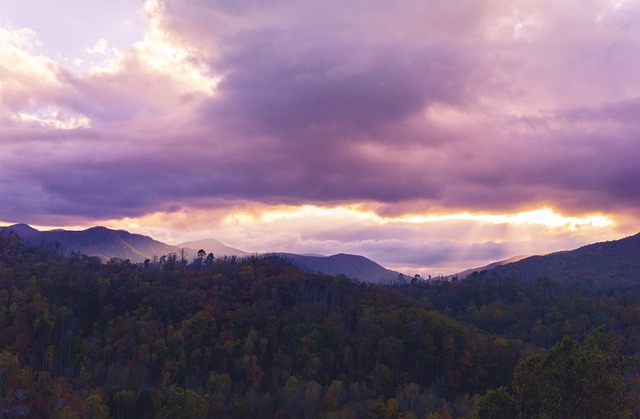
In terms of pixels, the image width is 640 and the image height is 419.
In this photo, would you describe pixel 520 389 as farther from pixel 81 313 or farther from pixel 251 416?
pixel 81 313

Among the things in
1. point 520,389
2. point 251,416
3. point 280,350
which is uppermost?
point 520,389

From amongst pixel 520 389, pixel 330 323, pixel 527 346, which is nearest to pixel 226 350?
pixel 330 323

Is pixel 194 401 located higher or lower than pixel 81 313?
lower

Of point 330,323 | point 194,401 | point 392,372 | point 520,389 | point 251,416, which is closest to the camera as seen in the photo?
point 520,389

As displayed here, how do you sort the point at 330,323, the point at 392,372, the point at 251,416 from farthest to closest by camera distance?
the point at 330,323 → the point at 392,372 → the point at 251,416

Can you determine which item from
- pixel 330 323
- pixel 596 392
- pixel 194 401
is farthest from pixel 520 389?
pixel 330 323

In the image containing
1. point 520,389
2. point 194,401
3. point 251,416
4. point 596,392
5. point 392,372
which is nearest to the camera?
point 596,392

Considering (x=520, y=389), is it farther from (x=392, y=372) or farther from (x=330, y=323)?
(x=330, y=323)

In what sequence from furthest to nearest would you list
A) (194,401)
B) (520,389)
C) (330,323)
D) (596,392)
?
(330,323)
(194,401)
(520,389)
(596,392)

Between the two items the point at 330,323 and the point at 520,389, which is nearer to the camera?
the point at 520,389
